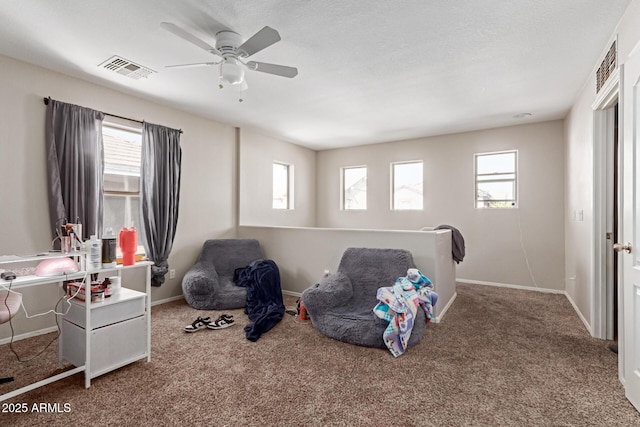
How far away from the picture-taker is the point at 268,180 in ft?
18.2

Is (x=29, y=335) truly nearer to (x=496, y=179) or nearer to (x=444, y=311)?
(x=444, y=311)

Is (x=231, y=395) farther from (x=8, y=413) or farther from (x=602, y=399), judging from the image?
(x=602, y=399)

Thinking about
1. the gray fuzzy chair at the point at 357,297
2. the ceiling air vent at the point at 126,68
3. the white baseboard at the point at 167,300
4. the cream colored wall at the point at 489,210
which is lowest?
the white baseboard at the point at 167,300

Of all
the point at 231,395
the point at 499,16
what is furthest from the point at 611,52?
the point at 231,395

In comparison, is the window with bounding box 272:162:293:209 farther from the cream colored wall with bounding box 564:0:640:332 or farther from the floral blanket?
the cream colored wall with bounding box 564:0:640:332

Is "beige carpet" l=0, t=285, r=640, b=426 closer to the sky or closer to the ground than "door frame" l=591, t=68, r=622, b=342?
closer to the ground

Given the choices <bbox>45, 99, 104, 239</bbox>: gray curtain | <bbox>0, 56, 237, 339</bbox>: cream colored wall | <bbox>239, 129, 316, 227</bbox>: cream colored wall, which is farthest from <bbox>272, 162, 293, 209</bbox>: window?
<bbox>45, 99, 104, 239</bbox>: gray curtain

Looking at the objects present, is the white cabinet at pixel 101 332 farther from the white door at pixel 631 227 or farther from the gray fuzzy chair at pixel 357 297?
the white door at pixel 631 227

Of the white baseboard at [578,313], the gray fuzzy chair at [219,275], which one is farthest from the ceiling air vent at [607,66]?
the gray fuzzy chair at [219,275]

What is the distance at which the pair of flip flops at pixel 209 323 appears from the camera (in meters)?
3.06

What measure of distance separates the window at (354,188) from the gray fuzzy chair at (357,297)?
2.85 meters

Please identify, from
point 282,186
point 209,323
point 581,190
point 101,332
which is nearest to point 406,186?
point 282,186

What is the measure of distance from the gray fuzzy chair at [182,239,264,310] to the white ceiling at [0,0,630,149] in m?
1.84

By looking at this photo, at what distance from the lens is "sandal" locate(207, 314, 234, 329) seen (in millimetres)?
3087
